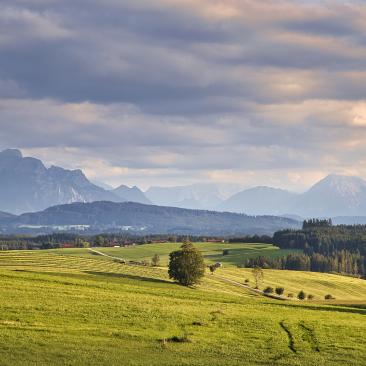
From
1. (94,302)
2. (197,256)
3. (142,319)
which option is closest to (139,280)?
(197,256)

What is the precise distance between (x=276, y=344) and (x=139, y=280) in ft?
220

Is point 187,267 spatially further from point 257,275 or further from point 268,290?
point 257,275

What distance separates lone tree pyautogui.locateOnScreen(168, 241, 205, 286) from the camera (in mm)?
123625

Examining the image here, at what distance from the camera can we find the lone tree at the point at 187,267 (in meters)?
124

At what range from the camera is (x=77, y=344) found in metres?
48.0

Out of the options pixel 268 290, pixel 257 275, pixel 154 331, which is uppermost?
pixel 154 331

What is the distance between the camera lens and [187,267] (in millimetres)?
124000

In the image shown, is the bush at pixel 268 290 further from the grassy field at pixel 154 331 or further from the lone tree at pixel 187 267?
the grassy field at pixel 154 331

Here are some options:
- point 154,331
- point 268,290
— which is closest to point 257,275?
point 268,290

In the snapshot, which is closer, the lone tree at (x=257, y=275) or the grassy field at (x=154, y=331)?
the grassy field at (x=154, y=331)

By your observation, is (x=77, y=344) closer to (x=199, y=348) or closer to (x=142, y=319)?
(x=199, y=348)

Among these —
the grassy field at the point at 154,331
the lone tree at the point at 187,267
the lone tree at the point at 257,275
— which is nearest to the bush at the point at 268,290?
the lone tree at the point at 257,275

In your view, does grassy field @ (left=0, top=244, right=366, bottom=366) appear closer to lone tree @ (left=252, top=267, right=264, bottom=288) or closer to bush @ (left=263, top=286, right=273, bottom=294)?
bush @ (left=263, top=286, right=273, bottom=294)

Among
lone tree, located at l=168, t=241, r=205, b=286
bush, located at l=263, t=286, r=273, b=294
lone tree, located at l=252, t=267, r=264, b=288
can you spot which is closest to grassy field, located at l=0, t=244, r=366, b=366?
lone tree, located at l=168, t=241, r=205, b=286
